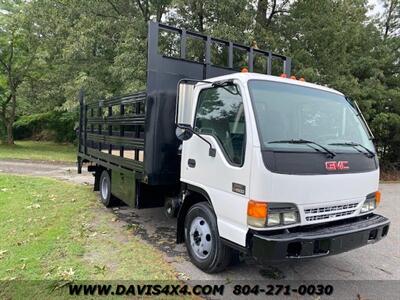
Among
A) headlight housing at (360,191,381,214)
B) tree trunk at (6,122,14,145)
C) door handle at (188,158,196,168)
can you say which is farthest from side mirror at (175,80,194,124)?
tree trunk at (6,122,14,145)

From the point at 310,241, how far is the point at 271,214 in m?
0.45

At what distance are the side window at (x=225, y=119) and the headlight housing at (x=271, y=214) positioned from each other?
0.47 meters

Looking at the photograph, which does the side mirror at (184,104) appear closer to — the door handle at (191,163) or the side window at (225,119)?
the side window at (225,119)

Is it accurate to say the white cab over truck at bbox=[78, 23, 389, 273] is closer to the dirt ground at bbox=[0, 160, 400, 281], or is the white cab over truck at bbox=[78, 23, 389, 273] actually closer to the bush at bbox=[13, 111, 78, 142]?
the dirt ground at bbox=[0, 160, 400, 281]

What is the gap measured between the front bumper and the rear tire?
416 centimetres

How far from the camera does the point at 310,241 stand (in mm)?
3180

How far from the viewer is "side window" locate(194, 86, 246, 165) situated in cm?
346

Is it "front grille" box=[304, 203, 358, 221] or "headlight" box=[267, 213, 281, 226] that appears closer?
"headlight" box=[267, 213, 281, 226]

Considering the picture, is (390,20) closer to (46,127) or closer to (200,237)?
(200,237)

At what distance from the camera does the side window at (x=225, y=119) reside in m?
3.46

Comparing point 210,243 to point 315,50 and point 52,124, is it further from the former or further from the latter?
point 52,124

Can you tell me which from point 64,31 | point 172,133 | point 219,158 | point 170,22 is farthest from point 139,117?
point 64,31

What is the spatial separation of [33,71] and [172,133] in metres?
18.9

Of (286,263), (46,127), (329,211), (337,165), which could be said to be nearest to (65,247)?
(286,263)
